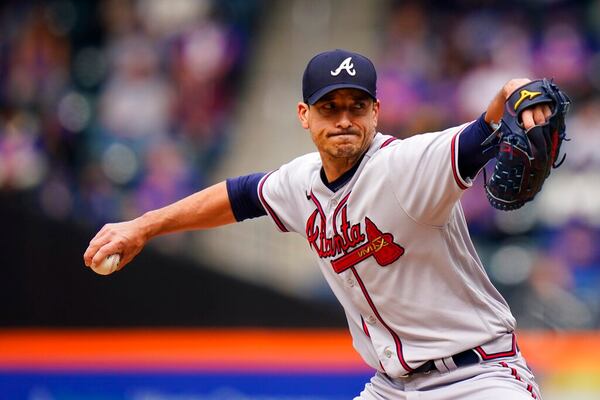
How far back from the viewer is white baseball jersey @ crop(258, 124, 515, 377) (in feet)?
11.9

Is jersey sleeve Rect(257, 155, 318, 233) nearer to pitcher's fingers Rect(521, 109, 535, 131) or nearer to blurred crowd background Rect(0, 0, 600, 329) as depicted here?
pitcher's fingers Rect(521, 109, 535, 131)

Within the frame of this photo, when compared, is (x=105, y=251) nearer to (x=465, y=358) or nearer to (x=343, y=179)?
(x=343, y=179)

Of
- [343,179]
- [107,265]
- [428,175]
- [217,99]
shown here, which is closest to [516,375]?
[428,175]

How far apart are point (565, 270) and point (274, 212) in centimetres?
502

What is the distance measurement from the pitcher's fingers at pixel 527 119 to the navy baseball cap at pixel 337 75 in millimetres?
701

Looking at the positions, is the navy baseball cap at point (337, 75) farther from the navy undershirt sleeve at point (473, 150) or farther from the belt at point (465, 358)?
the belt at point (465, 358)

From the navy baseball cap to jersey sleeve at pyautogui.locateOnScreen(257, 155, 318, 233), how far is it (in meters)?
0.45

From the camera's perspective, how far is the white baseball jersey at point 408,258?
362 centimetres

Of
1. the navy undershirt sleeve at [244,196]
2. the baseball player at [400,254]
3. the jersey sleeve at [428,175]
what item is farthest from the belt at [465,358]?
the navy undershirt sleeve at [244,196]

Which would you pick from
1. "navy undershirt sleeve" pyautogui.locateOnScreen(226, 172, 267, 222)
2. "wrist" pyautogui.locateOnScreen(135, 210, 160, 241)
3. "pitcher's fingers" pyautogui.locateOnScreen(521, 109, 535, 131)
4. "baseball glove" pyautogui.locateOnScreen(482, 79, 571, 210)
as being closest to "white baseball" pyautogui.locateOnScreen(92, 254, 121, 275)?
"wrist" pyautogui.locateOnScreen(135, 210, 160, 241)

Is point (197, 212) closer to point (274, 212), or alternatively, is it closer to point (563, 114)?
point (274, 212)

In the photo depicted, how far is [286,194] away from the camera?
4.27 m

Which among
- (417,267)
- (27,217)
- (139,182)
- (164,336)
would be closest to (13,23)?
(139,182)

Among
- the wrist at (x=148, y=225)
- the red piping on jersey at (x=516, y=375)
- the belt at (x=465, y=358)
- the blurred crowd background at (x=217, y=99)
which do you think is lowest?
the red piping on jersey at (x=516, y=375)
